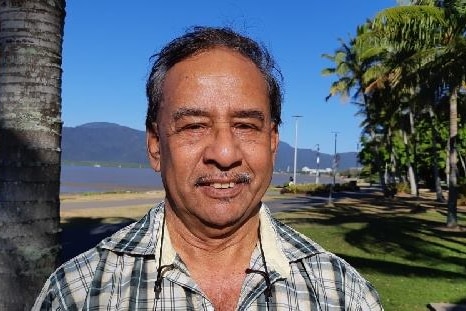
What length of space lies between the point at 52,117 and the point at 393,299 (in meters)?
7.11

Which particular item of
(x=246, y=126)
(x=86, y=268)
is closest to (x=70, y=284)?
(x=86, y=268)

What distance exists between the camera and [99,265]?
1708 mm

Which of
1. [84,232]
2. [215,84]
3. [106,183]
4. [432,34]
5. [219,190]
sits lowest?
[84,232]

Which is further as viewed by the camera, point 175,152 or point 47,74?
point 47,74

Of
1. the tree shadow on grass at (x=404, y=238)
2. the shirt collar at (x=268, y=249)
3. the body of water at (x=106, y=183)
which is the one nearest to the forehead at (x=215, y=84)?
the shirt collar at (x=268, y=249)

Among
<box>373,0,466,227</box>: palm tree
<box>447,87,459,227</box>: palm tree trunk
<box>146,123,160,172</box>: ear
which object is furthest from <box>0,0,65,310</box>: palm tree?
<box>447,87,459,227</box>: palm tree trunk

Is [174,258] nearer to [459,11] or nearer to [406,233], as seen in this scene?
[459,11]

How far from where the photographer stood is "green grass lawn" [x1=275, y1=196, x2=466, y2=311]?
9.12 m

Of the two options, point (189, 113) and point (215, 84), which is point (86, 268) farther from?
point (215, 84)

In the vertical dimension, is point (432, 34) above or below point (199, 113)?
above

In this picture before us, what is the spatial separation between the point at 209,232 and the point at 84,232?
1656 centimetres

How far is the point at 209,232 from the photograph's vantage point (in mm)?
1824

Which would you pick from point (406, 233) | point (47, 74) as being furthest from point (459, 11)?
point (47, 74)

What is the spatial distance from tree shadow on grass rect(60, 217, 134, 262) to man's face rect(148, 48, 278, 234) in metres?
11.4
